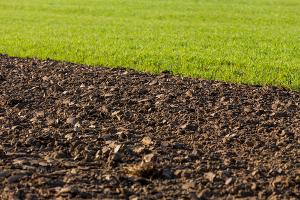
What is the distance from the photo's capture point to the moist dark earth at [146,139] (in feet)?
9.94

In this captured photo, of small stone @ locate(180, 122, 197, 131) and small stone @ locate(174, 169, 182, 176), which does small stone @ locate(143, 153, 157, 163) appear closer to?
small stone @ locate(174, 169, 182, 176)

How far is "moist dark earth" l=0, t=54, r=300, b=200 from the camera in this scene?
3029 mm

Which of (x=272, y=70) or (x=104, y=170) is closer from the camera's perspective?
(x=104, y=170)

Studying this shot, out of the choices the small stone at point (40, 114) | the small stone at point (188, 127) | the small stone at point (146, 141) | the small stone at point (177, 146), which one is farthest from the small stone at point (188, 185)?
the small stone at point (40, 114)

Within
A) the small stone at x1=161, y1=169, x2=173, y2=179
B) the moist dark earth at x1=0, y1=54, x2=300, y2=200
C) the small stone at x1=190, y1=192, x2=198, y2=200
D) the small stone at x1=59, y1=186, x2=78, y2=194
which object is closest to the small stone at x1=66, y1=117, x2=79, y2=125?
the moist dark earth at x1=0, y1=54, x2=300, y2=200

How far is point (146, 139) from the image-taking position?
157 inches

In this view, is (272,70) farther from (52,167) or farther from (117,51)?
(52,167)

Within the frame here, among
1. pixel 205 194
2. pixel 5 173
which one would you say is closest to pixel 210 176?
pixel 205 194

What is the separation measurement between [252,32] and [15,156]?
14.1m

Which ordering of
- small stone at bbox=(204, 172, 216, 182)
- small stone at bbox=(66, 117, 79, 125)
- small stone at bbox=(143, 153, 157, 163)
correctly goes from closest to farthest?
1. small stone at bbox=(204, 172, 216, 182)
2. small stone at bbox=(143, 153, 157, 163)
3. small stone at bbox=(66, 117, 79, 125)

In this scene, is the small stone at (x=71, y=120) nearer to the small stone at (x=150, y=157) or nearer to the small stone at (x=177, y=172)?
the small stone at (x=150, y=157)

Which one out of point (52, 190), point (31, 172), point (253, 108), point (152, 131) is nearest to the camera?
point (52, 190)

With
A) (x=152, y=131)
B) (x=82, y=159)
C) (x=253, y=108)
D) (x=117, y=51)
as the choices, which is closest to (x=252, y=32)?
(x=117, y=51)

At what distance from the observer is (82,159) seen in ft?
11.8
